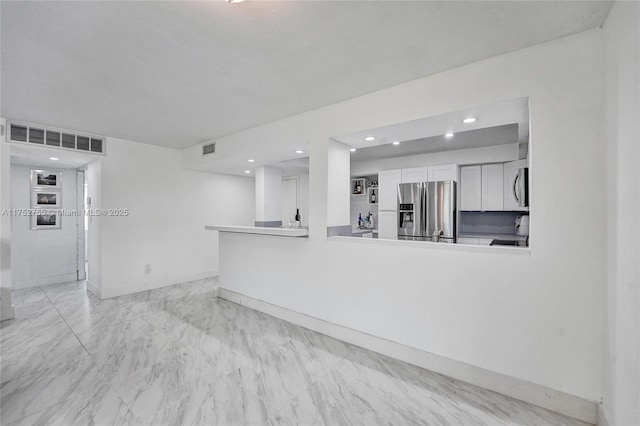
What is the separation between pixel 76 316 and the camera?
3.55 m

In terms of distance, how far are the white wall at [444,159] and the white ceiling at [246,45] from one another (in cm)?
301

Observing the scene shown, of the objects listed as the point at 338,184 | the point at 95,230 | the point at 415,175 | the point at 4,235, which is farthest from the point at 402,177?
the point at 4,235

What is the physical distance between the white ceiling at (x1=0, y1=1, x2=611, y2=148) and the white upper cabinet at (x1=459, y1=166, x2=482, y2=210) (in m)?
3.35

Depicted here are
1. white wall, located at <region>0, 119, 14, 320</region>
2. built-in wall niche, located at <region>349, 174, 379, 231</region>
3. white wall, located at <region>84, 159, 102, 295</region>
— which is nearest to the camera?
white wall, located at <region>0, 119, 14, 320</region>

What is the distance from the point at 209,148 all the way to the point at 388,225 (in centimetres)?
360

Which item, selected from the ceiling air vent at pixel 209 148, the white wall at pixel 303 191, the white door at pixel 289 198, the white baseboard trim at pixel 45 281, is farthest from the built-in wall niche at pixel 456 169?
the white baseboard trim at pixel 45 281

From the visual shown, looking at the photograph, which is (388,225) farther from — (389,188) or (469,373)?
(469,373)

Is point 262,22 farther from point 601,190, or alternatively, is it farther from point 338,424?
point 338,424

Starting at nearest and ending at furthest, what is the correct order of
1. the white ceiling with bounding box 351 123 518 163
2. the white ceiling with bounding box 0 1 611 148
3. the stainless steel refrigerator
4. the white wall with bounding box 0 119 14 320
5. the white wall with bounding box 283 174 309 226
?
the white ceiling with bounding box 0 1 611 148 → the white wall with bounding box 0 119 14 320 → the white ceiling with bounding box 351 123 518 163 → the stainless steel refrigerator → the white wall with bounding box 283 174 309 226

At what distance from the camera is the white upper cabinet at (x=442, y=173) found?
481cm

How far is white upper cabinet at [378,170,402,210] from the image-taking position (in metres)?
5.36

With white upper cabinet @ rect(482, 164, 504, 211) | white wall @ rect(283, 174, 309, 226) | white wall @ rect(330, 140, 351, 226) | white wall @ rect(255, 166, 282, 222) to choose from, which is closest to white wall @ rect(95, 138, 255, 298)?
white wall @ rect(255, 166, 282, 222)

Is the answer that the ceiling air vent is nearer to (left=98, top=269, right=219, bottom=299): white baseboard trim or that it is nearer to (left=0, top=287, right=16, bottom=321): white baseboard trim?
(left=98, top=269, right=219, bottom=299): white baseboard trim

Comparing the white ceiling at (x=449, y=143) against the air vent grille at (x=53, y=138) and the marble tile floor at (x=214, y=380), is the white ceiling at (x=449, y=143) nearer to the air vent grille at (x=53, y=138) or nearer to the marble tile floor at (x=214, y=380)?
the marble tile floor at (x=214, y=380)
